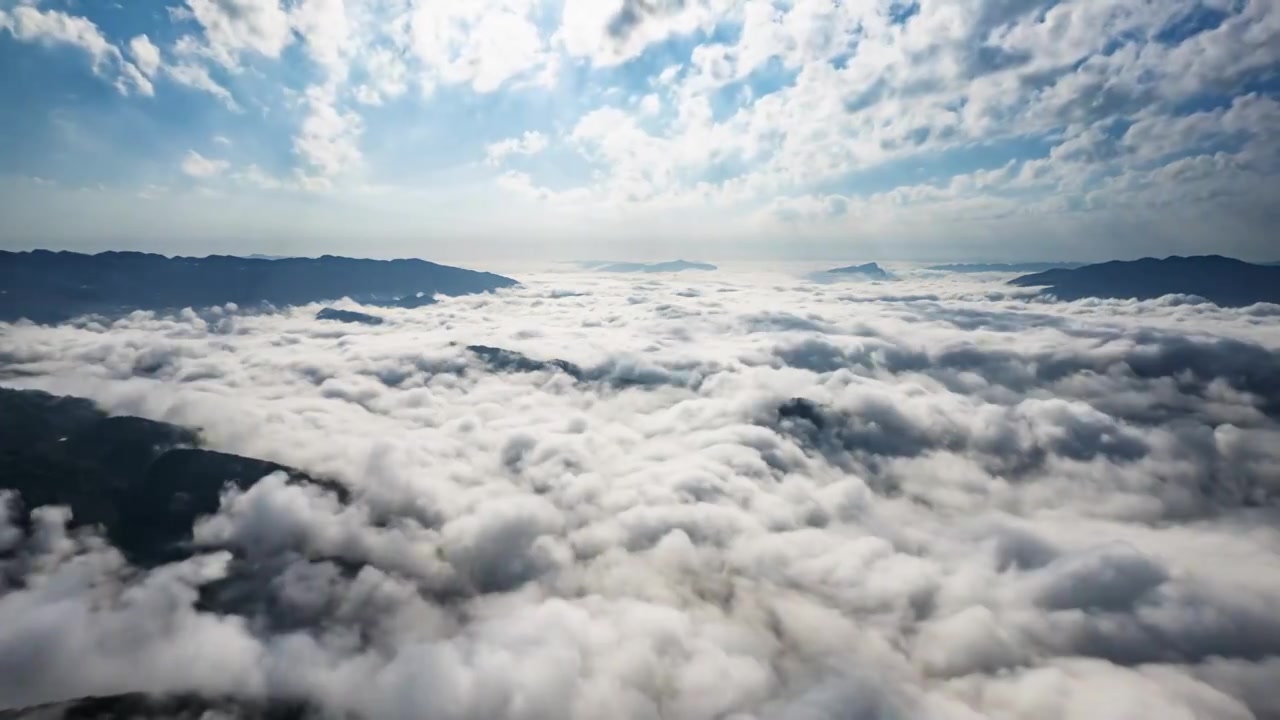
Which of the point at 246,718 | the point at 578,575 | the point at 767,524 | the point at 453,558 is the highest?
the point at 767,524

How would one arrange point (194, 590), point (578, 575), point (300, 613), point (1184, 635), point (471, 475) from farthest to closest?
1. point (471, 475)
2. point (194, 590)
3. point (300, 613)
4. point (578, 575)
5. point (1184, 635)

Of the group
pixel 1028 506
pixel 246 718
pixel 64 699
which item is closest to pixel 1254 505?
pixel 1028 506

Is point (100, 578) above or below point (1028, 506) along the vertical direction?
below

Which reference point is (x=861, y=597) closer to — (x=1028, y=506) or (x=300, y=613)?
(x=1028, y=506)

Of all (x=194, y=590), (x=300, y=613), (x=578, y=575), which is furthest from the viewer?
(x=194, y=590)

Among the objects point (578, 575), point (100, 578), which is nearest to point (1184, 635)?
point (578, 575)

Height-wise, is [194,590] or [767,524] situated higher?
[767,524]

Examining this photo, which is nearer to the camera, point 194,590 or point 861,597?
point 861,597

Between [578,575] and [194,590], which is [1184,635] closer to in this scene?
[578,575]

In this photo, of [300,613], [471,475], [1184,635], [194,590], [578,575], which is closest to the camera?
[1184,635]
